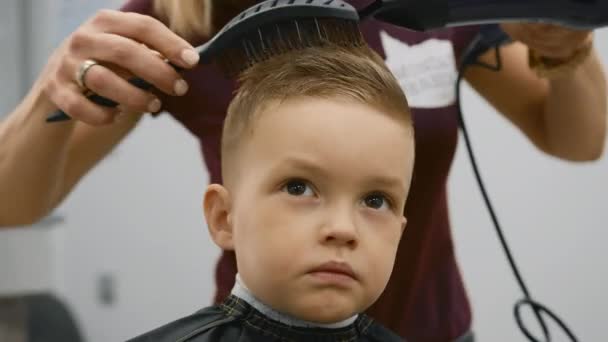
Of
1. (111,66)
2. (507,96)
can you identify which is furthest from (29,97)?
(507,96)

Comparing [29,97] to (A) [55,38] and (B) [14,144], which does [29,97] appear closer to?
(B) [14,144]

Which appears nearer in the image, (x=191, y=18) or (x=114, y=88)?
(x=114, y=88)

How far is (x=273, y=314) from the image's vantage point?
51cm

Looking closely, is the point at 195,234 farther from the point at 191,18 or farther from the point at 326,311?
the point at 326,311

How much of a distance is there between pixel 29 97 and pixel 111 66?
0.59 ft

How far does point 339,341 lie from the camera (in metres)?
0.53

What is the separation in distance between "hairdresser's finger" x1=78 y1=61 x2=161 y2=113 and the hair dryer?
0.57 ft

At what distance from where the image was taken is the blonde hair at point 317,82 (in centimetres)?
49

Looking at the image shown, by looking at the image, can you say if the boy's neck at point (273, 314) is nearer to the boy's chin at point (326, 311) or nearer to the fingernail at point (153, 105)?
the boy's chin at point (326, 311)

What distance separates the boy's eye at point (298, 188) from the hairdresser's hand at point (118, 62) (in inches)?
4.2

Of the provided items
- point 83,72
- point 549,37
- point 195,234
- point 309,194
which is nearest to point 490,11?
point 549,37

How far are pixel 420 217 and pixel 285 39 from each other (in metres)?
0.33

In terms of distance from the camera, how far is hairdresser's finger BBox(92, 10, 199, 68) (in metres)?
0.47

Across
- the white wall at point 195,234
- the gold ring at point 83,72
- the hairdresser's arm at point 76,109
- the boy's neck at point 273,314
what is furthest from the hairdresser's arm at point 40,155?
the white wall at point 195,234
